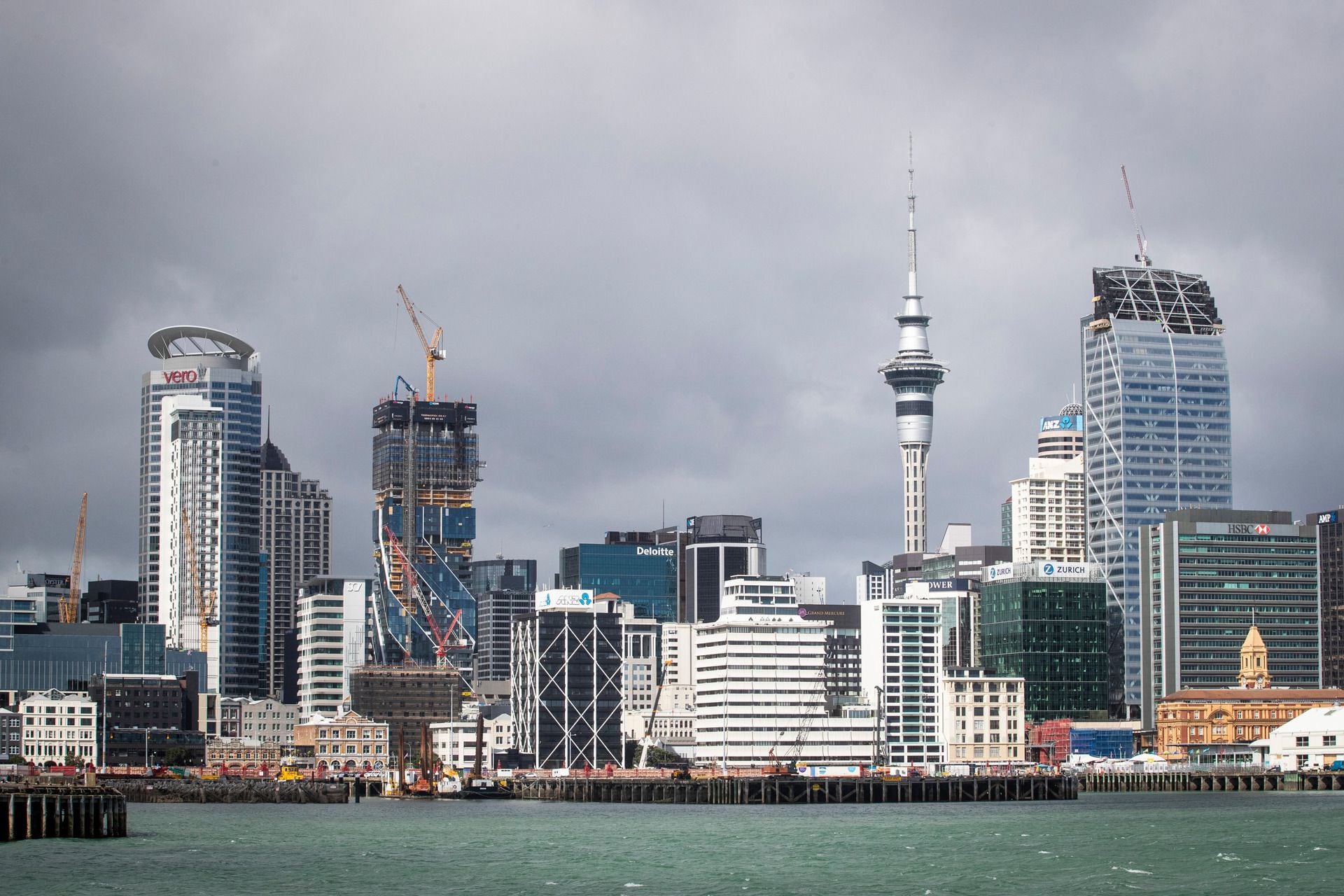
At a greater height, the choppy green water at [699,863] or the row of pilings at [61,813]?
the row of pilings at [61,813]

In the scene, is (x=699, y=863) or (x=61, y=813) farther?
(x=61, y=813)

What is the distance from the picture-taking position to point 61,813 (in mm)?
172500

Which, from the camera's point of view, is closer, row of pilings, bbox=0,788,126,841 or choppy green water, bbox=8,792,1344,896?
choppy green water, bbox=8,792,1344,896

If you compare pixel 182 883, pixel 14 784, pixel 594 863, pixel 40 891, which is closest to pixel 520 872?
pixel 594 863

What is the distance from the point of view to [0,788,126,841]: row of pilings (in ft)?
551

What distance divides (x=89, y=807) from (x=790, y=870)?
193 ft

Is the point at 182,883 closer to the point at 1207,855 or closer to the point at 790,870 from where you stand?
the point at 790,870

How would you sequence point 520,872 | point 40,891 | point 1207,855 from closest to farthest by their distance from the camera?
point 40,891
point 520,872
point 1207,855

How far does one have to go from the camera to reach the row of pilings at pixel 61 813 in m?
168

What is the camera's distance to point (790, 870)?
155000mm

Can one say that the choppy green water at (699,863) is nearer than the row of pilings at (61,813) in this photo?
Yes

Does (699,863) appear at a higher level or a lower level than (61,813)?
lower

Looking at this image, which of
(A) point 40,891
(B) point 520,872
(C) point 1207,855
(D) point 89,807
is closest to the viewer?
(A) point 40,891

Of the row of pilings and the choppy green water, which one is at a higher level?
the row of pilings
